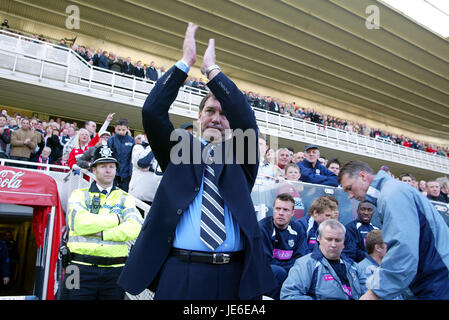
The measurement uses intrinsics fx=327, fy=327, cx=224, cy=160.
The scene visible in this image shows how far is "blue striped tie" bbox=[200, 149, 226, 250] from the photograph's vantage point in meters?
1.12

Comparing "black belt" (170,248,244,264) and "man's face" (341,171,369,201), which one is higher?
"man's face" (341,171,369,201)

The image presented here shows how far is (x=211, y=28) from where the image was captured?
597 inches

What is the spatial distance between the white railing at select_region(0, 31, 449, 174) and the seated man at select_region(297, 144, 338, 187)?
7077mm

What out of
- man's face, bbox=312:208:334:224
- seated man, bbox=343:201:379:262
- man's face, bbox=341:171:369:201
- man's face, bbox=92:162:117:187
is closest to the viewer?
man's face, bbox=341:171:369:201

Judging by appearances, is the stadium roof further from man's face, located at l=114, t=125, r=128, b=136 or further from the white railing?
man's face, located at l=114, t=125, r=128, b=136

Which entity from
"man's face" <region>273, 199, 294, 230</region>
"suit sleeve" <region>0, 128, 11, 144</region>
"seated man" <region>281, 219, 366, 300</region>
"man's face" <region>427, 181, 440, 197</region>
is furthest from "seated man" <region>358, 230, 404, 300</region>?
"suit sleeve" <region>0, 128, 11, 144</region>

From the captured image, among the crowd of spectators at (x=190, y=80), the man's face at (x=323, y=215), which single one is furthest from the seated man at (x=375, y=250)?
the crowd of spectators at (x=190, y=80)

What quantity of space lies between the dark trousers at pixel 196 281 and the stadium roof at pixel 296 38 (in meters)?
14.3

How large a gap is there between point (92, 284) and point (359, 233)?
2.85 m

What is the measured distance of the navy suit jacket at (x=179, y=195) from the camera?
3.64 ft

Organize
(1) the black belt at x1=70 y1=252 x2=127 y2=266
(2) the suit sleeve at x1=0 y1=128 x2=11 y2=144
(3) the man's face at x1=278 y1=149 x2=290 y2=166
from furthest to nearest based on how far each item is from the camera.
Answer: (2) the suit sleeve at x1=0 y1=128 x2=11 y2=144 → (3) the man's face at x1=278 y1=149 x2=290 y2=166 → (1) the black belt at x1=70 y1=252 x2=127 y2=266

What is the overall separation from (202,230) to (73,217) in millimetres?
2087

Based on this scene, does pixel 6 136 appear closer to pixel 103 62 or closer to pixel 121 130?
pixel 121 130

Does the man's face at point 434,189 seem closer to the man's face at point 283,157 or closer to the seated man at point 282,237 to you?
the man's face at point 283,157
